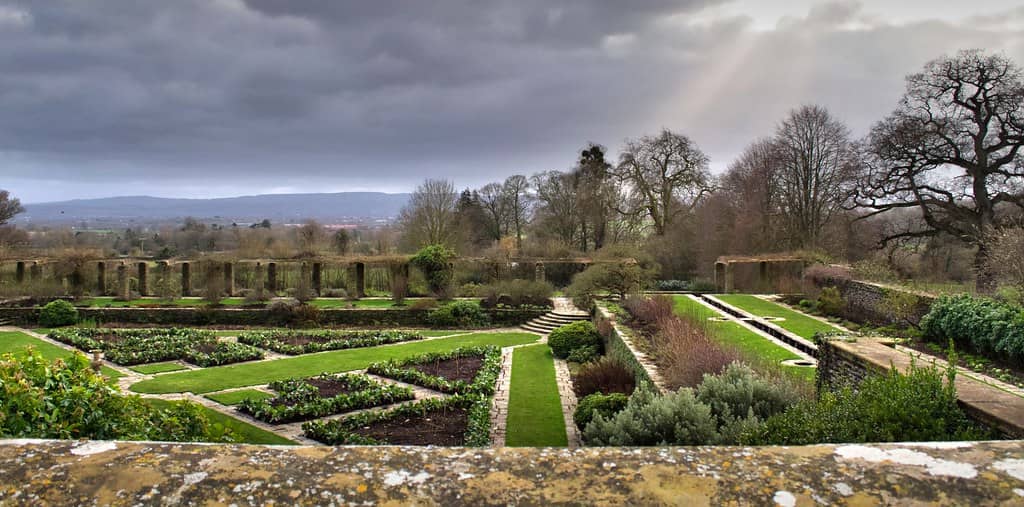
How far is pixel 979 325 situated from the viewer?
10055mm

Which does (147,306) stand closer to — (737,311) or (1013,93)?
(737,311)

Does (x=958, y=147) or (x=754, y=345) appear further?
(x=958, y=147)

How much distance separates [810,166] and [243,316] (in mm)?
26610

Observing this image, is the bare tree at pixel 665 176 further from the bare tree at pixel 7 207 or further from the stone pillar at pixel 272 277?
the bare tree at pixel 7 207

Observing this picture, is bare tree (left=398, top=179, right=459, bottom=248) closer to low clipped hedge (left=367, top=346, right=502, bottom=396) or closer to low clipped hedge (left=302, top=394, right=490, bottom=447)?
low clipped hedge (left=367, top=346, right=502, bottom=396)

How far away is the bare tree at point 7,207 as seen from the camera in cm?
3613

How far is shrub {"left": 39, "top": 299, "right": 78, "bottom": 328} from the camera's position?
68.7 feet

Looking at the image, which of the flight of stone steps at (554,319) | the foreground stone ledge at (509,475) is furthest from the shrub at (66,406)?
the flight of stone steps at (554,319)

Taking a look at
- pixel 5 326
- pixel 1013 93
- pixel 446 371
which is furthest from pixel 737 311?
pixel 5 326

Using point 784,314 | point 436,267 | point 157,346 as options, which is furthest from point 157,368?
point 784,314

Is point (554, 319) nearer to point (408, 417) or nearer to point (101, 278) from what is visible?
point (408, 417)

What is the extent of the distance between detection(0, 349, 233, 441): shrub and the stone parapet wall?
17441mm

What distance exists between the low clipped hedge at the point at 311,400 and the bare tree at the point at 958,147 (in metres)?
19.8

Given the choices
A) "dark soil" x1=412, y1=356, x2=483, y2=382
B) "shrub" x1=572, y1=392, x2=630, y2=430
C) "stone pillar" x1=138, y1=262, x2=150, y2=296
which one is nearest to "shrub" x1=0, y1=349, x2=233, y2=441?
"shrub" x1=572, y1=392, x2=630, y2=430
